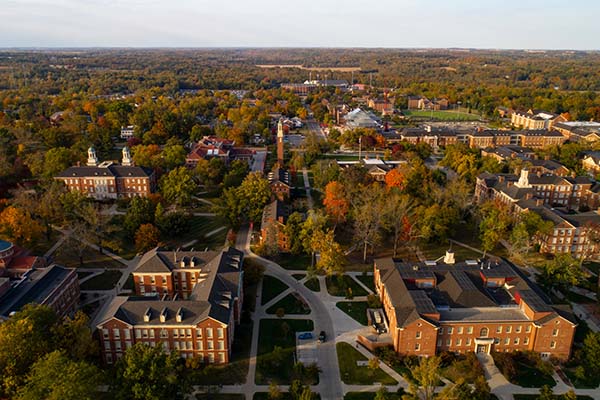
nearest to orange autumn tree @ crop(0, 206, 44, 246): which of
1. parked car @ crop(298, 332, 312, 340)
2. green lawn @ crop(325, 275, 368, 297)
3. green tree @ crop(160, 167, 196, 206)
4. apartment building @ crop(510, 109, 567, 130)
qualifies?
green tree @ crop(160, 167, 196, 206)

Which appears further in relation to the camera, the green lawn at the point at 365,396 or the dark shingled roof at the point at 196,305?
the dark shingled roof at the point at 196,305

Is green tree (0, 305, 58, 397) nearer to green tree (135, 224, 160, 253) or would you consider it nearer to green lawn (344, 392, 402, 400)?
green tree (135, 224, 160, 253)

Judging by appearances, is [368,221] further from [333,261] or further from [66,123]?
[66,123]

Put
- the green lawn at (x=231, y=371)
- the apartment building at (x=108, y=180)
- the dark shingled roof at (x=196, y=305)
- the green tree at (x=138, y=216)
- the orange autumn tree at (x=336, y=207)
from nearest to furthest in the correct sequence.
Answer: the green lawn at (x=231, y=371) → the dark shingled roof at (x=196, y=305) → the green tree at (x=138, y=216) → the orange autumn tree at (x=336, y=207) → the apartment building at (x=108, y=180)

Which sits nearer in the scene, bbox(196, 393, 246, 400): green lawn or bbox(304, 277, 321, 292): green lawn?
bbox(196, 393, 246, 400): green lawn

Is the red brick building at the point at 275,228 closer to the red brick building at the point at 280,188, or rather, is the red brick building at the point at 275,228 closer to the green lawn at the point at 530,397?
the red brick building at the point at 280,188

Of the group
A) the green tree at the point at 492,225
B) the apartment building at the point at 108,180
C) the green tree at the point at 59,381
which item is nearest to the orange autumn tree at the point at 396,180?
the green tree at the point at 492,225
